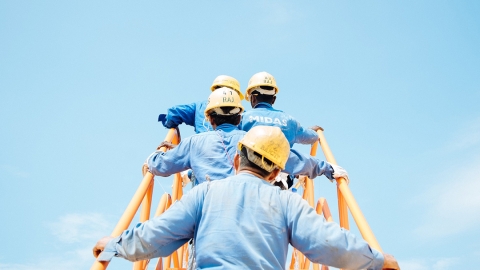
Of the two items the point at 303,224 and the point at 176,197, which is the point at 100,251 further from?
the point at 176,197

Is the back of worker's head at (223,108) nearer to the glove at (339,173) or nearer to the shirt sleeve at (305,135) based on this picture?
the glove at (339,173)

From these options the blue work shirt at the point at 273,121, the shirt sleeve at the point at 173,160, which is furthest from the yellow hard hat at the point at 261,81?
the shirt sleeve at the point at 173,160

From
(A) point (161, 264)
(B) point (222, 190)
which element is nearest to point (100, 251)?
(B) point (222, 190)

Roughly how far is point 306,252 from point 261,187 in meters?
0.38

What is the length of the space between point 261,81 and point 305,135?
32.4 inches

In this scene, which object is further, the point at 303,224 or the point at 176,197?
the point at 176,197

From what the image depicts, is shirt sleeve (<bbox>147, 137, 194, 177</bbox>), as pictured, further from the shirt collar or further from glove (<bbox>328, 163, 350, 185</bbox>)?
glove (<bbox>328, 163, 350, 185</bbox>)

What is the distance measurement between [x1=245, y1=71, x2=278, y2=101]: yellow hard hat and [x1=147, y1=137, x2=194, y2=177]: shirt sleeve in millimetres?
1832

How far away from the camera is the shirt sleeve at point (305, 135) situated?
549 cm

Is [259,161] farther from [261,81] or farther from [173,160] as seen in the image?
[261,81]

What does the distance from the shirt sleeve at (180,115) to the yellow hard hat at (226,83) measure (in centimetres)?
43

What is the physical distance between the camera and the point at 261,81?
18.3ft

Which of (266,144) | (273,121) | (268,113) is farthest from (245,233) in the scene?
(268,113)

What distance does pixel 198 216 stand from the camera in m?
2.32
